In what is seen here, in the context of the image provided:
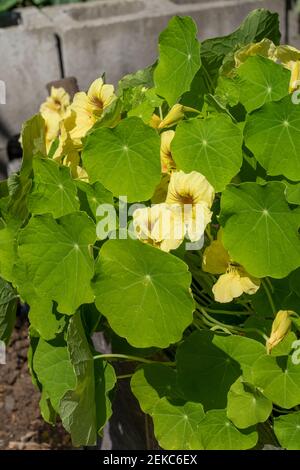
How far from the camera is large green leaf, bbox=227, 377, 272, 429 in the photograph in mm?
1024

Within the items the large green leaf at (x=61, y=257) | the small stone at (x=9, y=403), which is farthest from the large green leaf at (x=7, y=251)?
the small stone at (x=9, y=403)

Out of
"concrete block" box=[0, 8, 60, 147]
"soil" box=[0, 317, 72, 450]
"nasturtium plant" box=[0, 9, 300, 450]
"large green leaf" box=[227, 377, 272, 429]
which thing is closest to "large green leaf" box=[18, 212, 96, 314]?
"nasturtium plant" box=[0, 9, 300, 450]

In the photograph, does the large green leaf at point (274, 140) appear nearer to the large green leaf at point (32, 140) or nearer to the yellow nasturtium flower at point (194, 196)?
the yellow nasturtium flower at point (194, 196)

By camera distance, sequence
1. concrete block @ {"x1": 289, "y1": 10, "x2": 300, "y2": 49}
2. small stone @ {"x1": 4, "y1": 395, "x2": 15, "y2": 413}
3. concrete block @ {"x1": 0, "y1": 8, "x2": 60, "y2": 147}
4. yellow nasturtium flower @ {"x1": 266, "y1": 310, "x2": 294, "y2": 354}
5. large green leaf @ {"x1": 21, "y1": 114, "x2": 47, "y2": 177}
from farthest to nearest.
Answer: concrete block @ {"x1": 289, "y1": 10, "x2": 300, "y2": 49} → concrete block @ {"x1": 0, "y1": 8, "x2": 60, "y2": 147} → small stone @ {"x1": 4, "y1": 395, "x2": 15, "y2": 413} → large green leaf @ {"x1": 21, "y1": 114, "x2": 47, "y2": 177} → yellow nasturtium flower @ {"x1": 266, "y1": 310, "x2": 294, "y2": 354}

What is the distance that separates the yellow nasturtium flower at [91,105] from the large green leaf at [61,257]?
19 centimetres

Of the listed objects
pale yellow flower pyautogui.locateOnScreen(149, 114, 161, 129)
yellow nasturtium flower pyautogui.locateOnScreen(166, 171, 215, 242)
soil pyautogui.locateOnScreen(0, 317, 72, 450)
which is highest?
pale yellow flower pyautogui.locateOnScreen(149, 114, 161, 129)

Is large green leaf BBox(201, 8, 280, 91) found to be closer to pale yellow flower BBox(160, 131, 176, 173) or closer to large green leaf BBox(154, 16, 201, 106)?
large green leaf BBox(154, 16, 201, 106)

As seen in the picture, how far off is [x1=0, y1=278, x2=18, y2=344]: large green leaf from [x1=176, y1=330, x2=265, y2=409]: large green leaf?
316 millimetres

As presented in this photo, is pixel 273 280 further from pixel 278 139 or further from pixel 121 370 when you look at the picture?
pixel 121 370

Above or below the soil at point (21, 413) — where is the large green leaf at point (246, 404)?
above

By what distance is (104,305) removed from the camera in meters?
1.03

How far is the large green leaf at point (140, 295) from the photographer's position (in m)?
1.01
